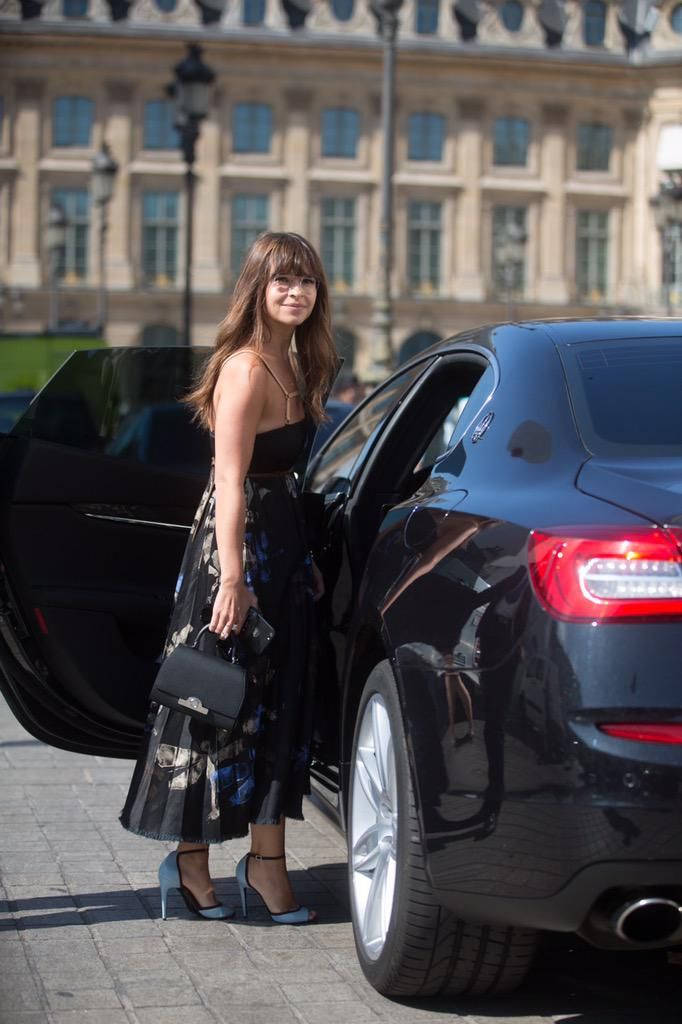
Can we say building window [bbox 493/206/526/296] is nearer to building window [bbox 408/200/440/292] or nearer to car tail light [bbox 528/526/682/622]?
building window [bbox 408/200/440/292]

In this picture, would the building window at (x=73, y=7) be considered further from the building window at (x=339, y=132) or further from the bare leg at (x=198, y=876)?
the bare leg at (x=198, y=876)

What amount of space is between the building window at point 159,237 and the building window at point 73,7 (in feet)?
24.6

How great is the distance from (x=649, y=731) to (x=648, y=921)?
39 cm

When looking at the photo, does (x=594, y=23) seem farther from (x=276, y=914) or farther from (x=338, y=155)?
(x=276, y=914)

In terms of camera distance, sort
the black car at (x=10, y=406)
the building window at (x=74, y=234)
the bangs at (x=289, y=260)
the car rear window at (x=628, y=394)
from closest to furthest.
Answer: the car rear window at (x=628, y=394) < the bangs at (x=289, y=260) < the black car at (x=10, y=406) < the building window at (x=74, y=234)

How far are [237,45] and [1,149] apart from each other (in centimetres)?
998

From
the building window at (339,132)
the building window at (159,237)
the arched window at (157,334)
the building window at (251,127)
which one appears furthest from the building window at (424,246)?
the arched window at (157,334)

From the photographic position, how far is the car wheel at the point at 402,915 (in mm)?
3480

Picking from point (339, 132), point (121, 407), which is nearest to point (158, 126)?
point (339, 132)

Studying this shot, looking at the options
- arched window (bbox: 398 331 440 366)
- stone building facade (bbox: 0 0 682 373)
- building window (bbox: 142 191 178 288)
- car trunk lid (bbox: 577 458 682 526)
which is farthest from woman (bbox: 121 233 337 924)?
building window (bbox: 142 191 178 288)

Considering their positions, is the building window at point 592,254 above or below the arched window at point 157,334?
above

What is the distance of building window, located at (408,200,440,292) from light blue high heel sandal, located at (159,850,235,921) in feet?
215

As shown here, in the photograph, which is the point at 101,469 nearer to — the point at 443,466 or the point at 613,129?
the point at 443,466

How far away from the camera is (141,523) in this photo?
455 centimetres
